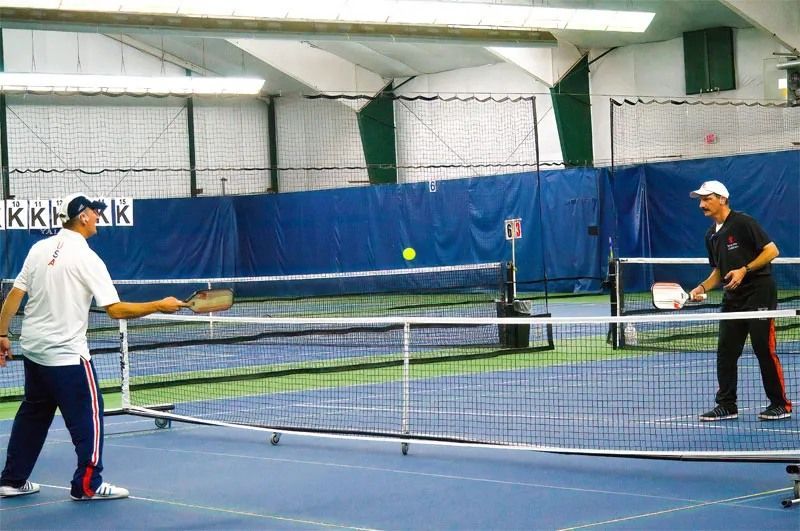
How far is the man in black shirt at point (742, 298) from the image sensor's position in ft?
25.6

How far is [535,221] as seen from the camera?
2536 centimetres

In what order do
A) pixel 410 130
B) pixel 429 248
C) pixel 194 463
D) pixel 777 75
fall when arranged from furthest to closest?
pixel 410 130 → pixel 429 248 → pixel 777 75 → pixel 194 463

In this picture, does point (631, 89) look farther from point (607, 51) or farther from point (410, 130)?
point (410, 130)

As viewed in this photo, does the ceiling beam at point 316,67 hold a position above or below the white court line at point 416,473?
above

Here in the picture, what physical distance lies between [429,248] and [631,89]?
242 inches

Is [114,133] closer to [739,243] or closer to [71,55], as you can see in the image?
[71,55]

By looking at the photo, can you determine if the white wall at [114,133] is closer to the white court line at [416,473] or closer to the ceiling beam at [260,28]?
the ceiling beam at [260,28]

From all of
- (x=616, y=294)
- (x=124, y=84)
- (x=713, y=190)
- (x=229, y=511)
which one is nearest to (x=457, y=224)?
(x=124, y=84)

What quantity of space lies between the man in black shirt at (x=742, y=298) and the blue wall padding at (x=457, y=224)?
1388 centimetres

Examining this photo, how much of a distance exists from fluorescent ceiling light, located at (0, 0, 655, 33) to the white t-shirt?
13.0 m

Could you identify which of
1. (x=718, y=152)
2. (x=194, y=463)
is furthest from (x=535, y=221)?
(x=194, y=463)

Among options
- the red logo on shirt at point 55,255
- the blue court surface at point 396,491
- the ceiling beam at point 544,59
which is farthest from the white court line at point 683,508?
the ceiling beam at point 544,59

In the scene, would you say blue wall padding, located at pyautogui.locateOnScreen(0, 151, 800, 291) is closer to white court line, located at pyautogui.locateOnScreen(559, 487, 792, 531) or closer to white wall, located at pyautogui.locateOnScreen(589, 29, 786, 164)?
white wall, located at pyautogui.locateOnScreen(589, 29, 786, 164)

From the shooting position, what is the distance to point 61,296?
19.4 ft
